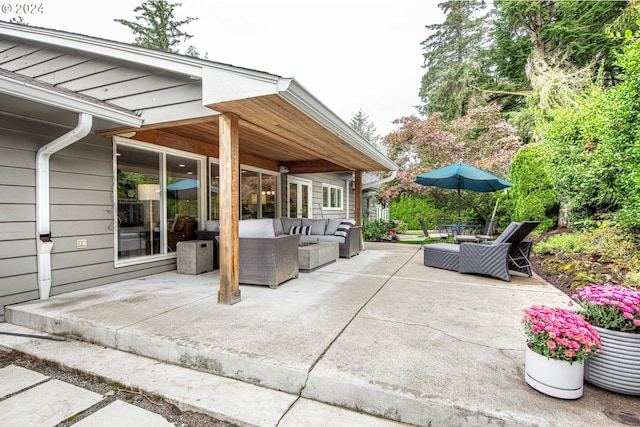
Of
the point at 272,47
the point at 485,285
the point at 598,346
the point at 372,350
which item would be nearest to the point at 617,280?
the point at 485,285

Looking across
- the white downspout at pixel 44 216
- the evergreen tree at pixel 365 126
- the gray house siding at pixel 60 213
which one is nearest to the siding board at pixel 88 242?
the gray house siding at pixel 60 213

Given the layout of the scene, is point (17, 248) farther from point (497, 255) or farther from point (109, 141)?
point (497, 255)

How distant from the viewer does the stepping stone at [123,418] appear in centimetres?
169

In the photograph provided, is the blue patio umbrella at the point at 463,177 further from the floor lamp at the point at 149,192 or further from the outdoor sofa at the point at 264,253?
the floor lamp at the point at 149,192

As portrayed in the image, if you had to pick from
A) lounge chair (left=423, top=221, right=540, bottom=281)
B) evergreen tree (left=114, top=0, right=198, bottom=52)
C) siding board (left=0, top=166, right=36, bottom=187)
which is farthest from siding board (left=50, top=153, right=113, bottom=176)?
evergreen tree (left=114, top=0, right=198, bottom=52)

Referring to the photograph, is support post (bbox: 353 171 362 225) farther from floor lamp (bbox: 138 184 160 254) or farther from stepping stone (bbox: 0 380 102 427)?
stepping stone (bbox: 0 380 102 427)

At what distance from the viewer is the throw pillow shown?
279 inches

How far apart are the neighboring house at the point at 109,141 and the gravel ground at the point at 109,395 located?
1270 millimetres

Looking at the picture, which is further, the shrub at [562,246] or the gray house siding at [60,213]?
the shrub at [562,246]

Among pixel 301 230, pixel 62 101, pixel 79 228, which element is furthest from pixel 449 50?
pixel 79 228

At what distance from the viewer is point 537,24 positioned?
11516mm

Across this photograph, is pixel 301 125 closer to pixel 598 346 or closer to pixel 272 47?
pixel 598 346

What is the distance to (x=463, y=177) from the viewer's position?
6539mm

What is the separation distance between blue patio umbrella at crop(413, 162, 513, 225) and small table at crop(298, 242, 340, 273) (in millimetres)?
2905
